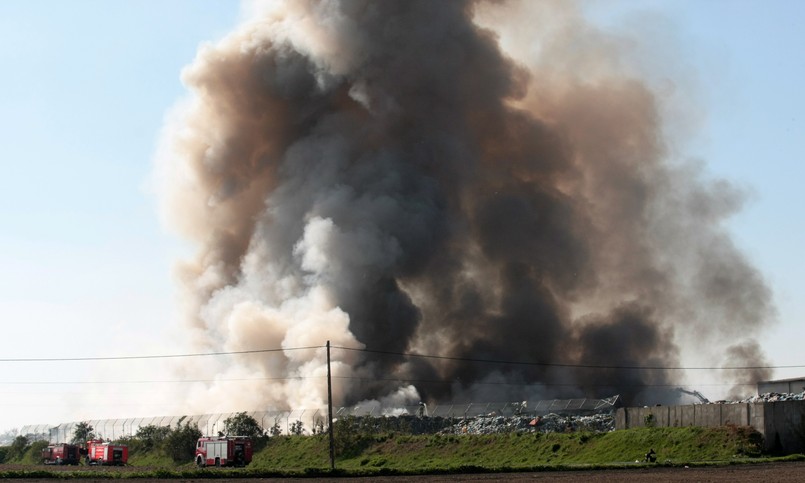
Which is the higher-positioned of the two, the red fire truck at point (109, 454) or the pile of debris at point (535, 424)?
the pile of debris at point (535, 424)

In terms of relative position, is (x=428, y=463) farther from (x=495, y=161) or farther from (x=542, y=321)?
(x=495, y=161)

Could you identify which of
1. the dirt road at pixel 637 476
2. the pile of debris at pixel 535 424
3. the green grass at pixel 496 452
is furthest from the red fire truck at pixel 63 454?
the dirt road at pixel 637 476

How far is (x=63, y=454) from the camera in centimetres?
9256

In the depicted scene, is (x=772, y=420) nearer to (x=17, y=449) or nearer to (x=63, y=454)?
(x=63, y=454)

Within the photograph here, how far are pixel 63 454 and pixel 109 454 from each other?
335 inches

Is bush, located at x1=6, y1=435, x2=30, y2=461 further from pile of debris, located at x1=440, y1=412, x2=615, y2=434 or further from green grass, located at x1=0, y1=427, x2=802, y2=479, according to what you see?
pile of debris, located at x1=440, y1=412, x2=615, y2=434

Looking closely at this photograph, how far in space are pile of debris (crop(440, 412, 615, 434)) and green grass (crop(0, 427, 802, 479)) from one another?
12.4 feet

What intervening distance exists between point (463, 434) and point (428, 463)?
817 cm

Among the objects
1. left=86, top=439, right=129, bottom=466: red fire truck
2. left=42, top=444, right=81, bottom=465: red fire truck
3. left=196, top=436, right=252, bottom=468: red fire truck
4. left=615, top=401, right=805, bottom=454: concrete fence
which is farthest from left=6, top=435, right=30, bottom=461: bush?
left=615, top=401, right=805, bottom=454: concrete fence

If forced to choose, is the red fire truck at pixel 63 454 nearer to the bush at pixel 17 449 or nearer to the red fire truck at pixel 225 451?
the bush at pixel 17 449

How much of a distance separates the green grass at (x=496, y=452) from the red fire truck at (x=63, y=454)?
59.6 feet

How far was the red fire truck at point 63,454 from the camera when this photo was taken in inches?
3622

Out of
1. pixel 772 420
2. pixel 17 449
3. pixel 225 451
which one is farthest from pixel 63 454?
pixel 772 420

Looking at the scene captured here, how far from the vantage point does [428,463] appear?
66.1 meters
